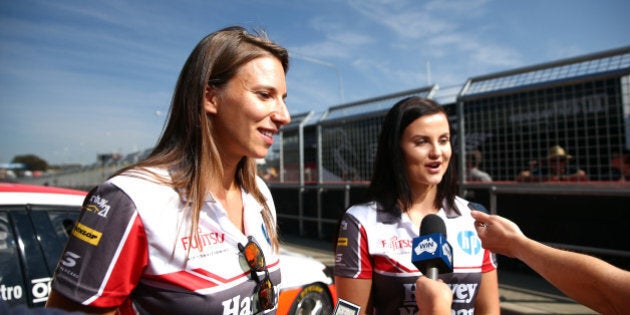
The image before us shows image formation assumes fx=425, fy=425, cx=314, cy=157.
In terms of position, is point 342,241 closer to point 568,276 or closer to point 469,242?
point 469,242

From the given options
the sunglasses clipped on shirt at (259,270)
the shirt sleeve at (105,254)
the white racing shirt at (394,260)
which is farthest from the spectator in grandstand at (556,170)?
the shirt sleeve at (105,254)

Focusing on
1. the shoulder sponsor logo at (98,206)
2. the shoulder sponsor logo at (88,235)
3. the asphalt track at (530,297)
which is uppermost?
the shoulder sponsor logo at (98,206)

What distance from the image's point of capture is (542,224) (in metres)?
5.56

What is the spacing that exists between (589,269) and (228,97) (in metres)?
1.48

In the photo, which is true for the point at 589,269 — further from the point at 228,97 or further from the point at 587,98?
the point at 587,98

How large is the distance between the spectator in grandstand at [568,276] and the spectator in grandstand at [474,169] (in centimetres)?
437

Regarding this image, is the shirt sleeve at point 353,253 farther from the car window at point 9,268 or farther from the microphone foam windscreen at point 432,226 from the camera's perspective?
the car window at point 9,268

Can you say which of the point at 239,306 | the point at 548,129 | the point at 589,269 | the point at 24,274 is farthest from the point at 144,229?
the point at 548,129

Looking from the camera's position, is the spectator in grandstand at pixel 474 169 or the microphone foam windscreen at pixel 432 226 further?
the spectator in grandstand at pixel 474 169

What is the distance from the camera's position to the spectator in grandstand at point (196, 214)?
1.37 meters

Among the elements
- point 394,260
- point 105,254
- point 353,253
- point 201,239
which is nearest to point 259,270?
point 201,239

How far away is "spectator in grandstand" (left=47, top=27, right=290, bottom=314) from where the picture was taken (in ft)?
4.49

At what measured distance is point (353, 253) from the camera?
2336mm

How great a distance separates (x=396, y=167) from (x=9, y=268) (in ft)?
7.93
